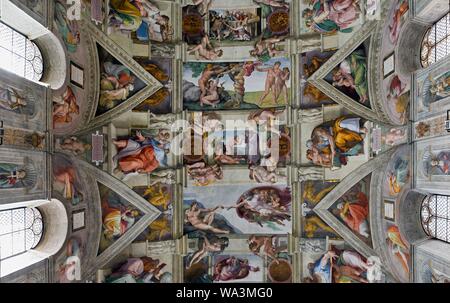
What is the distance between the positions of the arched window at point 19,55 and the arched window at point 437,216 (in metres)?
10.8

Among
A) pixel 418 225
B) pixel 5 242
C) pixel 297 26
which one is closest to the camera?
pixel 5 242

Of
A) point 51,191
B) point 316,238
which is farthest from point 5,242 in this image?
point 316,238

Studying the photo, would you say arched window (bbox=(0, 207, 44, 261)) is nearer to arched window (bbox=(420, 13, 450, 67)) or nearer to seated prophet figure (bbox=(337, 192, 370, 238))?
seated prophet figure (bbox=(337, 192, 370, 238))

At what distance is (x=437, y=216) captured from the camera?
406 inches

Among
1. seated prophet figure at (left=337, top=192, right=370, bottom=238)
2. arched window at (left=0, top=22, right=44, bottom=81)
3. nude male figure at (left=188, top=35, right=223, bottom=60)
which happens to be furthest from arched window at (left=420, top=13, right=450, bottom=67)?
arched window at (left=0, top=22, right=44, bottom=81)

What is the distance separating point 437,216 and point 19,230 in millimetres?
10521

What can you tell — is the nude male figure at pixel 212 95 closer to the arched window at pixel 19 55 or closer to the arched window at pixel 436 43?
the arched window at pixel 19 55

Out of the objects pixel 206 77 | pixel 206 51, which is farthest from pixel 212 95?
pixel 206 51

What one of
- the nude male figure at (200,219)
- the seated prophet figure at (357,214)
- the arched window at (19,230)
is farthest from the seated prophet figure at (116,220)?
the seated prophet figure at (357,214)

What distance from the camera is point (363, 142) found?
11.7m
